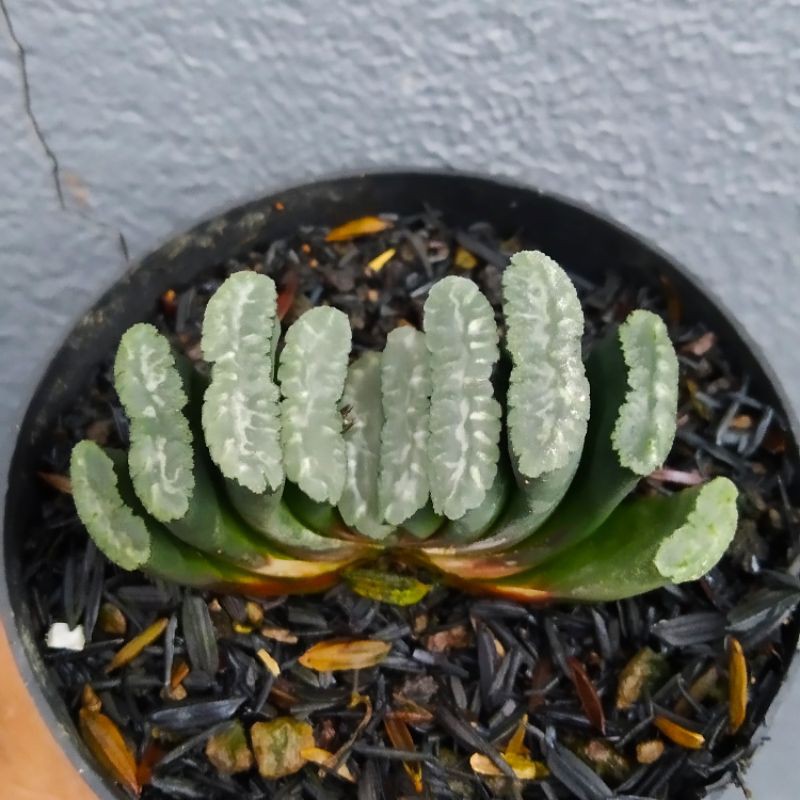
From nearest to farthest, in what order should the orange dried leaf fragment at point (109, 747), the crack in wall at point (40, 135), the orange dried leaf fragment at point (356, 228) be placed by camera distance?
the orange dried leaf fragment at point (109, 747)
the orange dried leaf fragment at point (356, 228)
the crack in wall at point (40, 135)

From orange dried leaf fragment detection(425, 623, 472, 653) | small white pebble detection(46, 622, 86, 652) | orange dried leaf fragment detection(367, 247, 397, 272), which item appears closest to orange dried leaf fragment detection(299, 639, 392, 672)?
orange dried leaf fragment detection(425, 623, 472, 653)

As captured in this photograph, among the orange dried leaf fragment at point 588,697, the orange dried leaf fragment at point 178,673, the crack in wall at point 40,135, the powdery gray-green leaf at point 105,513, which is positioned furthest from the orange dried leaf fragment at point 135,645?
the crack in wall at point 40,135

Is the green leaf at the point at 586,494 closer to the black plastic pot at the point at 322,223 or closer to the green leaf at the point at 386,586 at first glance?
the green leaf at the point at 386,586

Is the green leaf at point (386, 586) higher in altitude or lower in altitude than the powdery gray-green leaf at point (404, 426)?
lower

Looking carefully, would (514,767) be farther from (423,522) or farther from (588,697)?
(423,522)

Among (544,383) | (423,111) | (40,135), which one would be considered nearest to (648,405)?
(544,383)

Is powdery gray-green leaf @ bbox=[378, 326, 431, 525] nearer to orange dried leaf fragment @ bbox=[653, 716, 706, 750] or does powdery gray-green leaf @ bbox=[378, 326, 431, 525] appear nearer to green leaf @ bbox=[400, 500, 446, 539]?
green leaf @ bbox=[400, 500, 446, 539]

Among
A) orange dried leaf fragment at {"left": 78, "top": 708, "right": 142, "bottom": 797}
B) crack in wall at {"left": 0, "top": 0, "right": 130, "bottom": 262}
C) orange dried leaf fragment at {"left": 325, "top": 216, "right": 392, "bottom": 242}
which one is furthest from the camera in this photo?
crack in wall at {"left": 0, "top": 0, "right": 130, "bottom": 262}

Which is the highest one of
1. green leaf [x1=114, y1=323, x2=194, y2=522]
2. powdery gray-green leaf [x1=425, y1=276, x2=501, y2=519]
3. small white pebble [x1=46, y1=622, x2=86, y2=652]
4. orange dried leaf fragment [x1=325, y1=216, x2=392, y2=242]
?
orange dried leaf fragment [x1=325, y1=216, x2=392, y2=242]
